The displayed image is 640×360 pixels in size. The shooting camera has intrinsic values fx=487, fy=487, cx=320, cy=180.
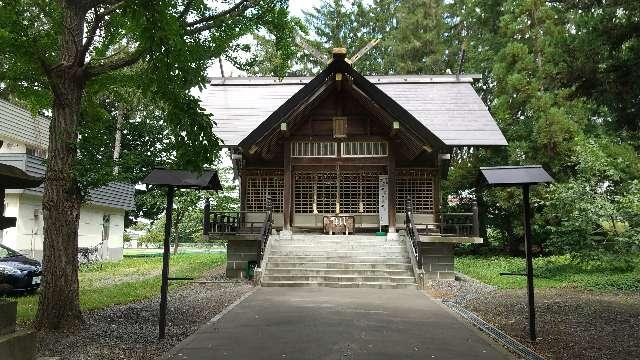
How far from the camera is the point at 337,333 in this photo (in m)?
7.29

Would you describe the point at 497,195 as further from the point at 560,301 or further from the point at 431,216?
the point at 560,301

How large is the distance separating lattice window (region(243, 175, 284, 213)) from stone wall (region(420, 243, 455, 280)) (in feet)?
20.3

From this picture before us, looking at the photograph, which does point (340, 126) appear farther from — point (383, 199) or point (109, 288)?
point (109, 288)

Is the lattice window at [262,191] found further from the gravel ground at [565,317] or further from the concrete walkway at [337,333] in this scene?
the concrete walkway at [337,333]

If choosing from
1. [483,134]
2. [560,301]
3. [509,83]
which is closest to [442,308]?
[560,301]

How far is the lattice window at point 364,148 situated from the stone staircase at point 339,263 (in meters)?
3.37

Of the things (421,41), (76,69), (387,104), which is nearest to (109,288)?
(76,69)

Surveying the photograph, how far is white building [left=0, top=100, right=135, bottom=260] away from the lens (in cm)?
1828

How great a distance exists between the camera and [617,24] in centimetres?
779

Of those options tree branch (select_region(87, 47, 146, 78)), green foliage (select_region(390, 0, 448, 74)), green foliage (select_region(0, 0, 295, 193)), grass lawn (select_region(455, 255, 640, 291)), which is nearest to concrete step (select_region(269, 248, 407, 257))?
grass lawn (select_region(455, 255, 640, 291))

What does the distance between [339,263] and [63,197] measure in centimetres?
840

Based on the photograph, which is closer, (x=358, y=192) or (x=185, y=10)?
(x=185, y=10)

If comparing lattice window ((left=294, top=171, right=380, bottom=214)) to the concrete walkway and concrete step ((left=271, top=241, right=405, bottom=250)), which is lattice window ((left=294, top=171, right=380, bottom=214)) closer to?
concrete step ((left=271, top=241, right=405, bottom=250))

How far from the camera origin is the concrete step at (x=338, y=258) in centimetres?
1452
